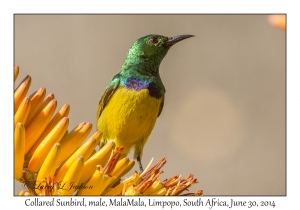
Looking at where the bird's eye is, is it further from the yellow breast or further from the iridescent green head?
the yellow breast

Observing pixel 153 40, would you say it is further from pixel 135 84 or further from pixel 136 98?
pixel 136 98

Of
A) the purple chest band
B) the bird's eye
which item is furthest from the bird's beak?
the purple chest band

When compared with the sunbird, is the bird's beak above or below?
above

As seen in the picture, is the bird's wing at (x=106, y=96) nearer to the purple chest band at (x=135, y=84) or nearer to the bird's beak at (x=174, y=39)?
the purple chest band at (x=135, y=84)

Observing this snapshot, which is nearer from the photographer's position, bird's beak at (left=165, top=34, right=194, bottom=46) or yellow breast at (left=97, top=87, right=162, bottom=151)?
yellow breast at (left=97, top=87, right=162, bottom=151)

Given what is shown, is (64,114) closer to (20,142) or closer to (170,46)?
(20,142)

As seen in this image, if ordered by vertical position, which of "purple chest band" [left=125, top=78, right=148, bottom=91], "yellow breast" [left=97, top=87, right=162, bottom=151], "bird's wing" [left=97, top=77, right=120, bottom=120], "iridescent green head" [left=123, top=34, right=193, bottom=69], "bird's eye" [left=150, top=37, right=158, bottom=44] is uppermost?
"bird's eye" [left=150, top=37, right=158, bottom=44]
